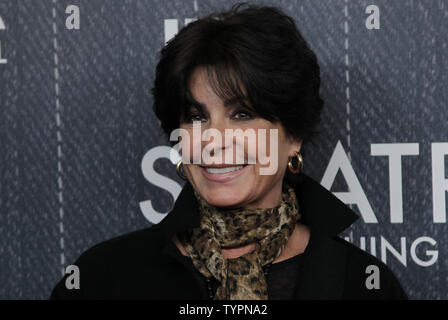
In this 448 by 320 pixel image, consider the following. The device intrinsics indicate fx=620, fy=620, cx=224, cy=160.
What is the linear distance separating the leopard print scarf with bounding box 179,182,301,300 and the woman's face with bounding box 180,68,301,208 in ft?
0.15

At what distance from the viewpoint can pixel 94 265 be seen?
1634mm

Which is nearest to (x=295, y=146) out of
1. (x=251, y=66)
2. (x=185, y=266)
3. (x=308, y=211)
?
(x=308, y=211)

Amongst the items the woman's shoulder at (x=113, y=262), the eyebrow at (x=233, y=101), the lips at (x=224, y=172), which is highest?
the eyebrow at (x=233, y=101)

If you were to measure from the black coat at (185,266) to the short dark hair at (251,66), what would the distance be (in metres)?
0.20

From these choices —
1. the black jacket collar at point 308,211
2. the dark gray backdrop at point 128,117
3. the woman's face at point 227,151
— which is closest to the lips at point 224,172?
the woman's face at point 227,151

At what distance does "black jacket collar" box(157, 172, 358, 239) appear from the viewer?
1521 mm

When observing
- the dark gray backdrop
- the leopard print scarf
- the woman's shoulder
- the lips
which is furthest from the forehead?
the dark gray backdrop

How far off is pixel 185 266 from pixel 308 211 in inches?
13.8

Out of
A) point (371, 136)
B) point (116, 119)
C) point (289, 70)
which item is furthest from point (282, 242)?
point (116, 119)

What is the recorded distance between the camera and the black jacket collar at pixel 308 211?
1.52m

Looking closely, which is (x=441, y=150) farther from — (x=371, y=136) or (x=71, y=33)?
(x=71, y=33)

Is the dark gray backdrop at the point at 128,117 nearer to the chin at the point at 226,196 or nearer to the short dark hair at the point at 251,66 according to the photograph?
the short dark hair at the point at 251,66

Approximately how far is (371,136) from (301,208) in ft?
1.38

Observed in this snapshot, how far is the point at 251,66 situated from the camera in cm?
141
